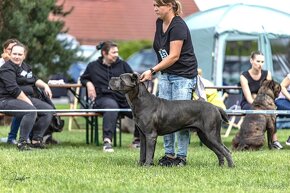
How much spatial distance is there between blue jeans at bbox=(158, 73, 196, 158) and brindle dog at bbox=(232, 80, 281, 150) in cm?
229

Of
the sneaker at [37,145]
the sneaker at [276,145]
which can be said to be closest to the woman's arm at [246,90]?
the sneaker at [276,145]

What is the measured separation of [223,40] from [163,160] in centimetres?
847

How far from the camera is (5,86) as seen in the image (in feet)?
34.2

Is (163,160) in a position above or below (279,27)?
below

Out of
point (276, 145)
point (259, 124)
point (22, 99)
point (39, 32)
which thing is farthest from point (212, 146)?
point (39, 32)

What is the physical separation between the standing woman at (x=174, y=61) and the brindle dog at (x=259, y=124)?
2.33 m

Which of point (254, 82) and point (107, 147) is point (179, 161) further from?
point (254, 82)

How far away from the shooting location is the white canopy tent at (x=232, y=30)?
1616 cm

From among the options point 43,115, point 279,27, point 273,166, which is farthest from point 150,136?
point 279,27

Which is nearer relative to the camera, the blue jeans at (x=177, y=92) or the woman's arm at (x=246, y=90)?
the blue jeans at (x=177, y=92)

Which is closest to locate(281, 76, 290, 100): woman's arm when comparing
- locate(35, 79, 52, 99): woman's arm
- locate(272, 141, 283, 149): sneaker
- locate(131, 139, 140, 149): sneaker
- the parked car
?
locate(272, 141, 283, 149): sneaker

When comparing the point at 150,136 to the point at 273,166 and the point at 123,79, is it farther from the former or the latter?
the point at 273,166

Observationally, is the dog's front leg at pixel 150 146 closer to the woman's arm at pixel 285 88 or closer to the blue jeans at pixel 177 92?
the blue jeans at pixel 177 92

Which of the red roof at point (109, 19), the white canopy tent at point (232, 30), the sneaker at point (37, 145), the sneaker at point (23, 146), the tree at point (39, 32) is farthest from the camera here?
the red roof at point (109, 19)
